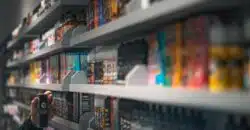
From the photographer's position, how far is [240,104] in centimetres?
105

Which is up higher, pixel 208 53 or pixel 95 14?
pixel 95 14

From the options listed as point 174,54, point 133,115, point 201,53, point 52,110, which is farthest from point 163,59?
point 52,110

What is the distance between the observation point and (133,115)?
86.3 inches

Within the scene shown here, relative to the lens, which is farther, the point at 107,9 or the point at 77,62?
the point at 77,62

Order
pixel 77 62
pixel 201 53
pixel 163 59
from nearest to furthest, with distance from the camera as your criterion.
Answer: pixel 201 53 < pixel 163 59 < pixel 77 62

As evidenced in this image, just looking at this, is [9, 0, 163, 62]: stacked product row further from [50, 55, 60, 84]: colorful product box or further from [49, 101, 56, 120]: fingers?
[49, 101, 56, 120]: fingers

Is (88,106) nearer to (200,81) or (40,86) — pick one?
(40,86)

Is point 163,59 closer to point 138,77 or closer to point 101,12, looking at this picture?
point 138,77

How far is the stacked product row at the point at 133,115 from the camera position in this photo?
1690 millimetres

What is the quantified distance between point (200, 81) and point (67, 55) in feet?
7.30

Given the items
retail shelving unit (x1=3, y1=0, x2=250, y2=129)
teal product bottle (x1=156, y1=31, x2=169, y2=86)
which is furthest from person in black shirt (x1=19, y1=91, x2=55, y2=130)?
teal product bottle (x1=156, y1=31, x2=169, y2=86)

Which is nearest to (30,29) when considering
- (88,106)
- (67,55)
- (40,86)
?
(40,86)

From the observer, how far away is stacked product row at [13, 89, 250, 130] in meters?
1.69

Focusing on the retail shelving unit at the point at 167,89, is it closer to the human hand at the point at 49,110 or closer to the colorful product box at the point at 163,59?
the colorful product box at the point at 163,59
